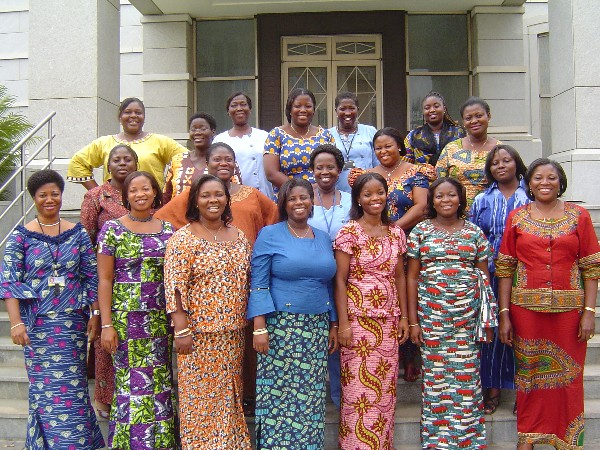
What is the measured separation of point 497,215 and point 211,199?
2.02 m

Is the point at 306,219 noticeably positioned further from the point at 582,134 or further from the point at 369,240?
the point at 582,134

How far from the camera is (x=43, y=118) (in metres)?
7.13

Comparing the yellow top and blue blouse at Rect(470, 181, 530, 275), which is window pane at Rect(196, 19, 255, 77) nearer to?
the yellow top

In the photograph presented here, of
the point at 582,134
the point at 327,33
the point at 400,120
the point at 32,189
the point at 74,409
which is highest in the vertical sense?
the point at 327,33

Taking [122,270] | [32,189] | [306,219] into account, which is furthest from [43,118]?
[306,219]

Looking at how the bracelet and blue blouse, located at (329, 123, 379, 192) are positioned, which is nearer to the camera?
the bracelet

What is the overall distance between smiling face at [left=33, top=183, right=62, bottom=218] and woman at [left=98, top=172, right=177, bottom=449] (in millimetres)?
417

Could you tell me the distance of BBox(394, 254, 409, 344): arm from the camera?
4148 millimetres

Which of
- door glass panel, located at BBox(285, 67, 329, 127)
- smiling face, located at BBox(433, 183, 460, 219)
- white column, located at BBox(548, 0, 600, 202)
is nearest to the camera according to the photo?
smiling face, located at BBox(433, 183, 460, 219)

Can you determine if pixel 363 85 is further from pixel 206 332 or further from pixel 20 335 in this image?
pixel 20 335

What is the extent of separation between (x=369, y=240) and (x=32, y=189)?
85.6 inches

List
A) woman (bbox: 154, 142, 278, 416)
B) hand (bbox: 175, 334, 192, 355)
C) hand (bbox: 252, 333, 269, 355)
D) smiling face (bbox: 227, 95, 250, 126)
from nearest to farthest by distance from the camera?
hand (bbox: 175, 334, 192, 355)
hand (bbox: 252, 333, 269, 355)
woman (bbox: 154, 142, 278, 416)
smiling face (bbox: 227, 95, 250, 126)

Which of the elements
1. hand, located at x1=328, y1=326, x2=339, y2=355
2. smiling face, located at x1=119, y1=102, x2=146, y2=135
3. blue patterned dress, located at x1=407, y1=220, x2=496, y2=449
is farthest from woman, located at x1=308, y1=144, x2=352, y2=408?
smiling face, located at x1=119, y1=102, x2=146, y2=135

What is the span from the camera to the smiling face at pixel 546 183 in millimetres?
4059
